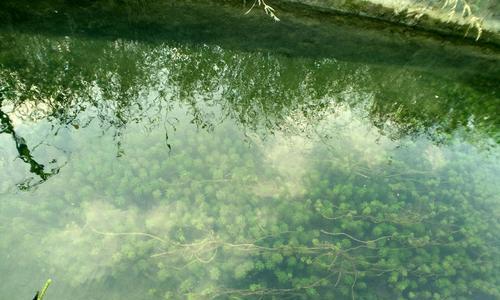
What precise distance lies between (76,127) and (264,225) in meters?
2.66

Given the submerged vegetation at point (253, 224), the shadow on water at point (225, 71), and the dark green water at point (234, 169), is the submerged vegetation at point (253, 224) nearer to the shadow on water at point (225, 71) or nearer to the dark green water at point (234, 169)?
the dark green water at point (234, 169)

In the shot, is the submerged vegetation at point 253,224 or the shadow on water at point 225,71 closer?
the submerged vegetation at point 253,224

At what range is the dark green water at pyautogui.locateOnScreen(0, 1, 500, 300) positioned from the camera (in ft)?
12.8

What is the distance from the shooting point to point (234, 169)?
4773mm

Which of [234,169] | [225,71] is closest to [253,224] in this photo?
[234,169]

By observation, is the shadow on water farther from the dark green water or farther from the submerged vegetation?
the submerged vegetation

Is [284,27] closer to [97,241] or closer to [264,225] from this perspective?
[264,225]

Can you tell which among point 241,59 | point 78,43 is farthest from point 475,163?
point 78,43

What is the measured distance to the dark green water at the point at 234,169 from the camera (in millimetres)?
3906

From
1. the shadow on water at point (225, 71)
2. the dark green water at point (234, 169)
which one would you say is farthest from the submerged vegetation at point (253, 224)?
the shadow on water at point (225, 71)

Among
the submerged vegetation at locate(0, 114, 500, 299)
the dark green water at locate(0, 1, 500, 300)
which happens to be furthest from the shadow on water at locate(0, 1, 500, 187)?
the submerged vegetation at locate(0, 114, 500, 299)

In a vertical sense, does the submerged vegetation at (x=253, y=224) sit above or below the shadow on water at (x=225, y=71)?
below

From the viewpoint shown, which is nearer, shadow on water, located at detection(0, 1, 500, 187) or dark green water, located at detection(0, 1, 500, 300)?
dark green water, located at detection(0, 1, 500, 300)

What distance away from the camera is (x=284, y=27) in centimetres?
723
